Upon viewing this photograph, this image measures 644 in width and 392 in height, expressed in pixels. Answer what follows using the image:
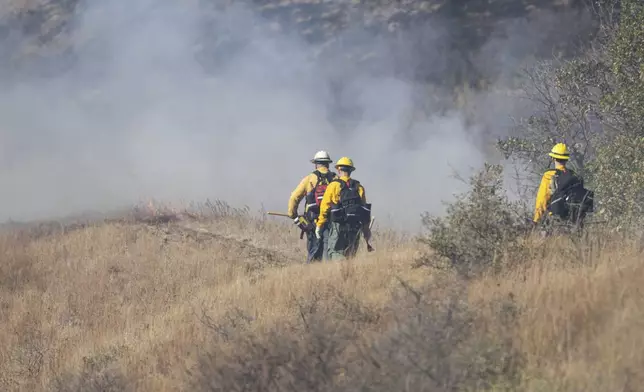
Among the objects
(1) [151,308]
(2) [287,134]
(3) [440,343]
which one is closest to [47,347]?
(1) [151,308]

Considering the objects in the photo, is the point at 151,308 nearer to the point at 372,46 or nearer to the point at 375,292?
the point at 375,292

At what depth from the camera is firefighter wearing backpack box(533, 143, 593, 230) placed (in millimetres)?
7320

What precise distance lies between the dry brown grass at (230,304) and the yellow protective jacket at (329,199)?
38.7 inches

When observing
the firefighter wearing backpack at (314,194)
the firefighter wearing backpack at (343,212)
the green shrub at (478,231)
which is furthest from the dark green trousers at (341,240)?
the green shrub at (478,231)

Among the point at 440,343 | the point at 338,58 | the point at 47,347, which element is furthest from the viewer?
the point at 338,58

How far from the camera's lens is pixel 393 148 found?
59.8 feet

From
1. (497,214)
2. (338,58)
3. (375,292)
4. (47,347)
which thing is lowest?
(47,347)

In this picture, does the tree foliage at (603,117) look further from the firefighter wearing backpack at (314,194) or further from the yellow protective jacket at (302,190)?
the yellow protective jacket at (302,190)

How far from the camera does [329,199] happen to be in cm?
907

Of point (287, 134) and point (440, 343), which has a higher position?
point (287, 134)

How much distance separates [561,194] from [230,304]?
10.1 ft

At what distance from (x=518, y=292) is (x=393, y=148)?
13.3 m

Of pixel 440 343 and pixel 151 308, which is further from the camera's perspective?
pixel 151 308

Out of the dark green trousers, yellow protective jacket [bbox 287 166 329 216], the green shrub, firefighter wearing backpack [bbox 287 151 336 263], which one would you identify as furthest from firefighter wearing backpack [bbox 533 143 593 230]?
yellow protective jacket [bbox 287 166 329 216]
